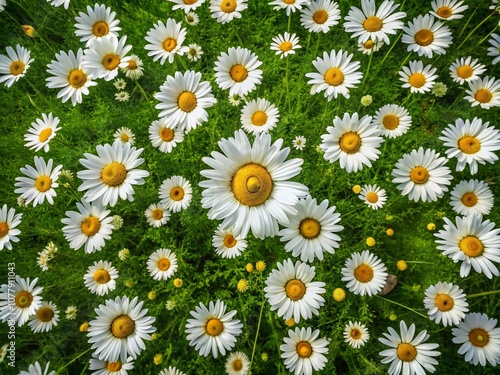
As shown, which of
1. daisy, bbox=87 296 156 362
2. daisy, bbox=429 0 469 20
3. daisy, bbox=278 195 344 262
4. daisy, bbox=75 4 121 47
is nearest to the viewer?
daisy, bbox=278 195 344 262

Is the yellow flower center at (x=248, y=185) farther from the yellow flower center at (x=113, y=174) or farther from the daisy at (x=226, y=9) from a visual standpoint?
the daisy at (x=226, y=9)

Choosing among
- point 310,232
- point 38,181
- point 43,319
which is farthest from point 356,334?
point 38,181

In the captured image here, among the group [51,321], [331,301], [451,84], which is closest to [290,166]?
[331,301]

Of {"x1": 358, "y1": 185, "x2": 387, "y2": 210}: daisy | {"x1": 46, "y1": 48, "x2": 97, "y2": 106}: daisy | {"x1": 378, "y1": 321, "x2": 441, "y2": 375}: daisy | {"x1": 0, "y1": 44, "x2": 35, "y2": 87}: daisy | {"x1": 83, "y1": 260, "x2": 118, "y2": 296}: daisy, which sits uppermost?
{"x1": 0, "y1": 44, "x2": 35, "y2": 87}: daisy

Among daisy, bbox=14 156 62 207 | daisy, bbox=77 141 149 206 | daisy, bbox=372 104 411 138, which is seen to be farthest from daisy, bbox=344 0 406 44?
daisy, bbox=14 156 62 207

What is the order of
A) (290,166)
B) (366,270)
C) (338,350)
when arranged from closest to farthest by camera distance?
(290,166) < (366,270) < (338,350)

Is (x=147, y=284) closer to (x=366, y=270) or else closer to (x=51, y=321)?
(x=51, y=321)

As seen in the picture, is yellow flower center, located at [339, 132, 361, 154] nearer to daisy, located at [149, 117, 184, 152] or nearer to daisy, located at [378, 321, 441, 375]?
daisy, located at [378, 321, 441, 375]
